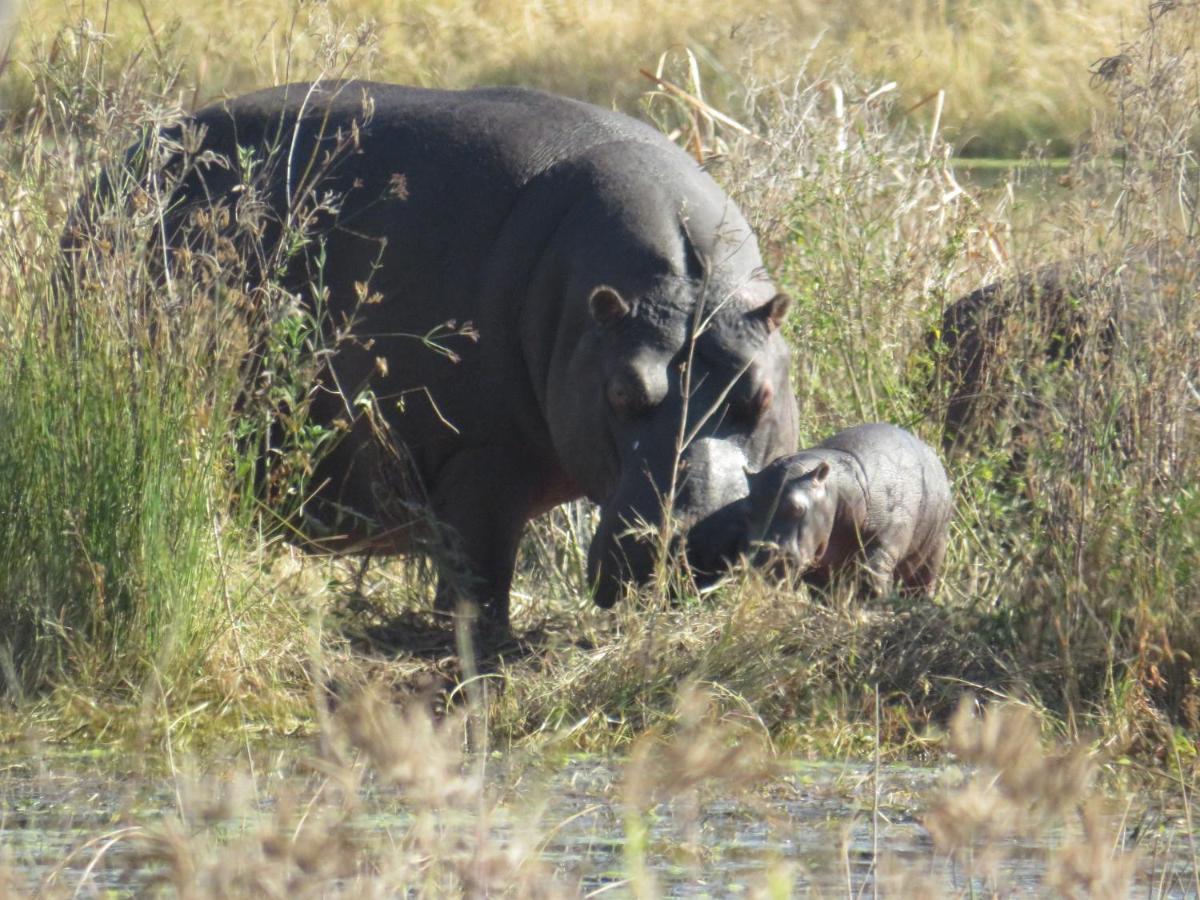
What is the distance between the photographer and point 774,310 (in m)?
5.55

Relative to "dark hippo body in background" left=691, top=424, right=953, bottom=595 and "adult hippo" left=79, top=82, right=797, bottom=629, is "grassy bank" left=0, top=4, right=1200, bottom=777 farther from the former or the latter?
"adult hippo" left=79, top=82, right=797, bottom=629

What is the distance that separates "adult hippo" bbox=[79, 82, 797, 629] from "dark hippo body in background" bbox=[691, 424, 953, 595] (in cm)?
12

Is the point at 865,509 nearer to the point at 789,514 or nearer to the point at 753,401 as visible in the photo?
the point at 789,514

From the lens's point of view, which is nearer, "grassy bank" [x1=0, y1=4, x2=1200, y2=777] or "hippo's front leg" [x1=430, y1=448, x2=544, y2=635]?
"grassy bank" [x1=0, y1=4, x2=1200, y2=777]

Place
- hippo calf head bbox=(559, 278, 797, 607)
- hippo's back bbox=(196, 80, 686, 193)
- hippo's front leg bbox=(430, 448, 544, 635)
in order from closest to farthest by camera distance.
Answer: hippo calf head bbox=(559, 278, 797, 607)
hippo's front leg bbox=(430, 448, 544, 635)
hippo's back bbox=(196, 80, 686, 193)

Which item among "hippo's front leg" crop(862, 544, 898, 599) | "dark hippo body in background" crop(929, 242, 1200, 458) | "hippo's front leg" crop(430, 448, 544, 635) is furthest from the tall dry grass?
"hippo's front leg" crop(430, 448, 544, 635)

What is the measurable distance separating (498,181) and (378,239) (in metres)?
0.41

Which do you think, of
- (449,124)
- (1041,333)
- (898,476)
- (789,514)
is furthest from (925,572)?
(449,124)

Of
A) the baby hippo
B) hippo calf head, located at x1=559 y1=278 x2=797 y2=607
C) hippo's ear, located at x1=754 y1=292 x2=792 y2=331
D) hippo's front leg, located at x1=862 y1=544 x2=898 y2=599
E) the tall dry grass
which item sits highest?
Result: hippo's ear, located at x1=754 y1=292 x2=792 y2=331

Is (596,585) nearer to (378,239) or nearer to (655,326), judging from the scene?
(655,326)

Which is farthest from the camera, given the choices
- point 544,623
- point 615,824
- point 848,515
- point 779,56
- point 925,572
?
point 779,56

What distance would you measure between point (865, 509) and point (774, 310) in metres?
0.82

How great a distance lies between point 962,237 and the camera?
7184 millimetres

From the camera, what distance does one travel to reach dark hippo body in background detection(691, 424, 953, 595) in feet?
18.0
